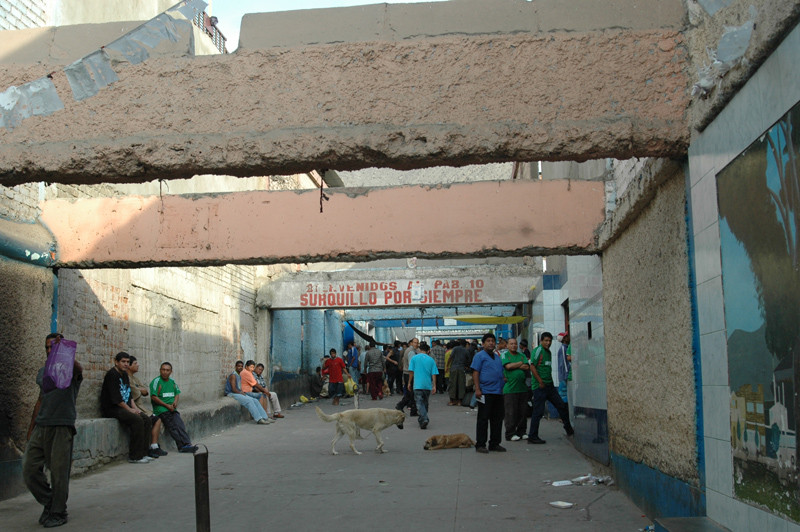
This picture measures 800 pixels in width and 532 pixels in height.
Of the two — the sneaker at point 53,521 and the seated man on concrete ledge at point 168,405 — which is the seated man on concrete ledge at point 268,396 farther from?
the sneaker at point 53,521

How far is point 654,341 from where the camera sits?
5.79 m

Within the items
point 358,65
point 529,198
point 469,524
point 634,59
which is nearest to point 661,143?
point 634,59

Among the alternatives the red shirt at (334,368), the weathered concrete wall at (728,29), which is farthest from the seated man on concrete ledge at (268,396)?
the weathered concrete wall at (728,29)

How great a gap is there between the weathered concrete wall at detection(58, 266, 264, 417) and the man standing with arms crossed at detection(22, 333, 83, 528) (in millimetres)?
3085

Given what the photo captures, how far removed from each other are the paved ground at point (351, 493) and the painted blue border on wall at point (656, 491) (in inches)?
5.7

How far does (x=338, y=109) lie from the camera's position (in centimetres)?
507

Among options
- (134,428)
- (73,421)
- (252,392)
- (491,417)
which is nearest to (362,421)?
(491,417)

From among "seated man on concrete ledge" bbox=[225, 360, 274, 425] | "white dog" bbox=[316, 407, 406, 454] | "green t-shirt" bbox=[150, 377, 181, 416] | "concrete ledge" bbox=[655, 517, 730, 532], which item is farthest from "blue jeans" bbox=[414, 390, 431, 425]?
"concrete ledge" bbox=[655, 517, 730, 532]

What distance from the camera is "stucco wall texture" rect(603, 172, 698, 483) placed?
4.92 metres

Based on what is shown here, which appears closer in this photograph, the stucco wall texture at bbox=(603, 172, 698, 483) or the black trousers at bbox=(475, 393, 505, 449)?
the stucco wall texture at bbox=(603, 172, 698, 483)

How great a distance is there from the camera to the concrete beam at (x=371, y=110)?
4.89 metres

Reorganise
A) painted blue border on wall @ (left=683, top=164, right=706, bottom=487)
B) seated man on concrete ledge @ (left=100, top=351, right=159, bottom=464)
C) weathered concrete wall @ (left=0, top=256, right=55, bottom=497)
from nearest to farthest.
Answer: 1. painted blue border on wall @ (left=683, top=164, right=706, bottom=487)
2. weathered concrete wall @ (left=0, top=256, right=55, bottom=497)
3. seated man on concrete ledge @ (left=100, top=351, right=159, bottom=464)

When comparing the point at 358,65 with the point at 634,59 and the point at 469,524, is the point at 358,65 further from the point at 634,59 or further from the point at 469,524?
the point at 469,524

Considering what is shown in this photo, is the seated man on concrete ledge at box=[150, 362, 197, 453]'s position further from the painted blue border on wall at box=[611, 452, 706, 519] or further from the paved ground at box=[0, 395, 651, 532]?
the painted blue border on wall at box=[611, 452, 706, 519]
